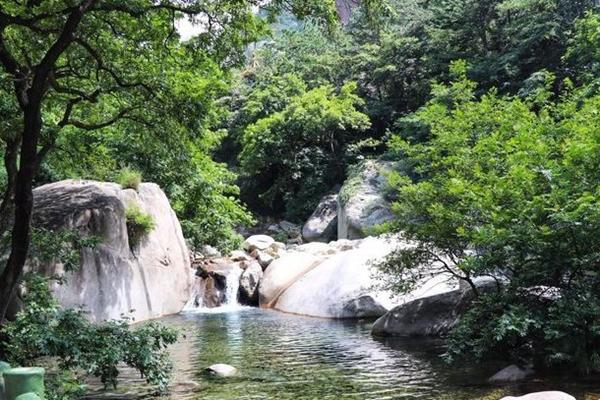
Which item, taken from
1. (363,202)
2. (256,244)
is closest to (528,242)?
(256,244)

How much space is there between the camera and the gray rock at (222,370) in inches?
380

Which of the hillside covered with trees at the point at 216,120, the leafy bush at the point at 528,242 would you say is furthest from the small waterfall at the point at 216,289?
the leafy bush at the point at 528,242

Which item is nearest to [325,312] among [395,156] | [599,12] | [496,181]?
[496,181]

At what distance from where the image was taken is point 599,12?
882 inches

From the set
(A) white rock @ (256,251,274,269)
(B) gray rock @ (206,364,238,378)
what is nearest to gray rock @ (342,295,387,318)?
(B) gray rock @ (206,364,238,378)

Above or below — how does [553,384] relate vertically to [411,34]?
below

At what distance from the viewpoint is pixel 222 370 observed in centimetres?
978

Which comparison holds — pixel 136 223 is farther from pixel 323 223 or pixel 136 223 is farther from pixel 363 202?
pixel 323 223

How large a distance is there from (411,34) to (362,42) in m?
5.71

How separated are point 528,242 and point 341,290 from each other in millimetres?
7774

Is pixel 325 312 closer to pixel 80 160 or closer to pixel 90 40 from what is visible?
pixel 80 160

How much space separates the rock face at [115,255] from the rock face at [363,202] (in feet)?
31.9

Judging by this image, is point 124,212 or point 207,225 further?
point 207,225

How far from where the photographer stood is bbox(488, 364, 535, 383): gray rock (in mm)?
8586
